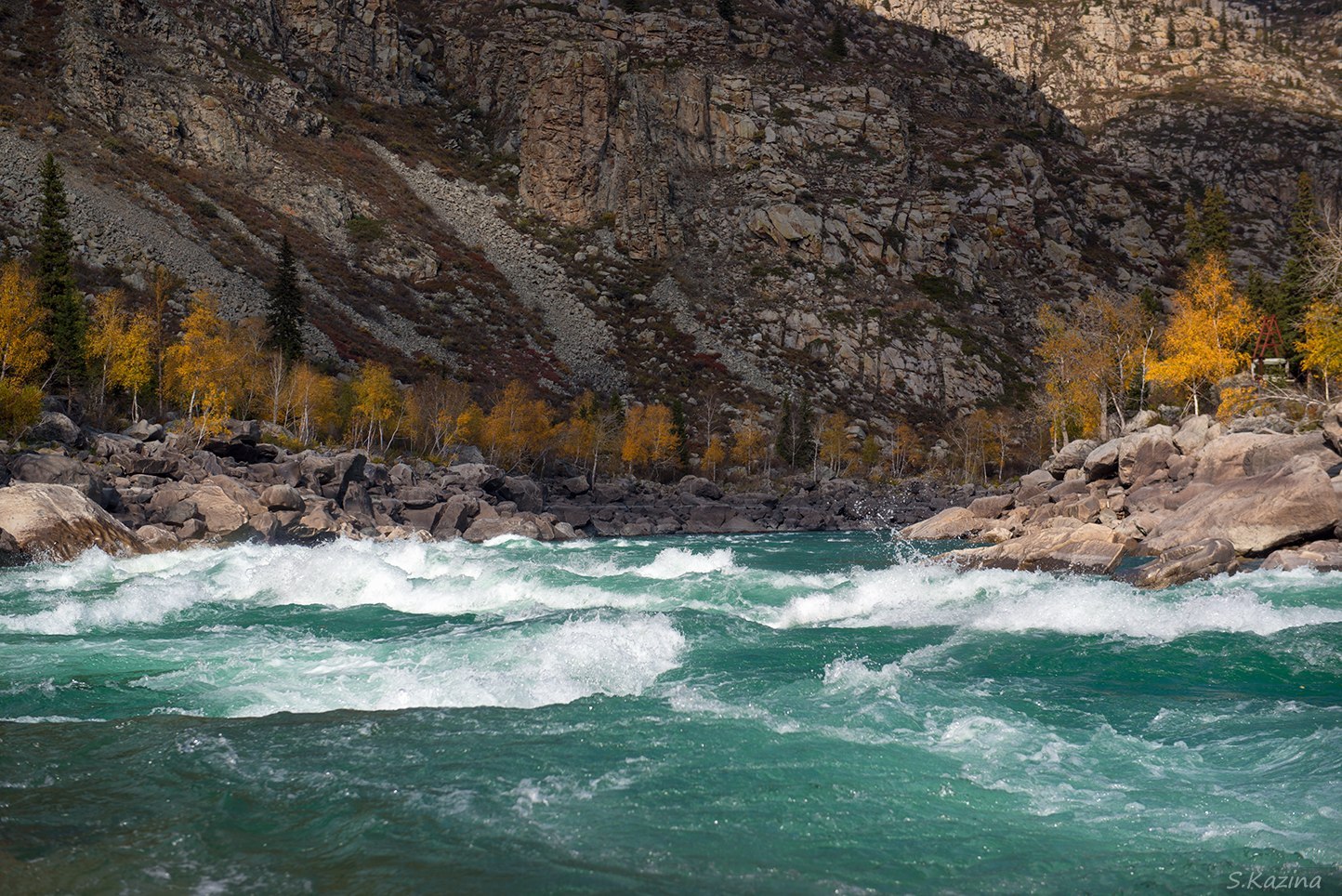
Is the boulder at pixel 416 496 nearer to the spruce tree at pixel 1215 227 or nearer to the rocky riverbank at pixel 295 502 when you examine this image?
the rocky riverbank at pixel 295 502

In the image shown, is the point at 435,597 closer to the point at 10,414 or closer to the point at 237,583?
the point at 237,583

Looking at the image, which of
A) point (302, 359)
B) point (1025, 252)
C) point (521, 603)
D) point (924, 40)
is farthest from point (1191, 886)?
point (924, 40)

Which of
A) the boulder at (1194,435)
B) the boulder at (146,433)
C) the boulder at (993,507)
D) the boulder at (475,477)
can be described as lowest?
the boulder at (475,477)

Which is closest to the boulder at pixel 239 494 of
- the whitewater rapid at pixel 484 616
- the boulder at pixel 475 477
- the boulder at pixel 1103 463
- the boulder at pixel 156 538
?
the boulder at pixel 156 538

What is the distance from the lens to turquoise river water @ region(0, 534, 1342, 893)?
6035mm

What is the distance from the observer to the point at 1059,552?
25062mm

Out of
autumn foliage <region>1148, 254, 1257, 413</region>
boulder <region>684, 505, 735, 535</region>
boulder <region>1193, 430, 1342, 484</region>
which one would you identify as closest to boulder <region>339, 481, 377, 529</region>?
boulder <region>684, 505, 735, 535</region>

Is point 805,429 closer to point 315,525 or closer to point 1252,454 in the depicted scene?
point 315,525

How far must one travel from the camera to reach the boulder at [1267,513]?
2144 centimetres

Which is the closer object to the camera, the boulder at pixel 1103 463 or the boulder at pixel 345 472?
the boulder at pixel 1103 463

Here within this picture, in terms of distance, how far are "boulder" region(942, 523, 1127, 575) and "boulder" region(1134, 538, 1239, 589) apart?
87.6 inches

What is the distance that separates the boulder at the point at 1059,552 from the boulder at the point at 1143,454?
9697mm

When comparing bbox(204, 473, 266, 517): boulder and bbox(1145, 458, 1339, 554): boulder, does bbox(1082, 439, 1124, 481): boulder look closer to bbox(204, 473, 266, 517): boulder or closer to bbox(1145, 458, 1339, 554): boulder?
bbox(1145, 458, 1339, 554): boulder

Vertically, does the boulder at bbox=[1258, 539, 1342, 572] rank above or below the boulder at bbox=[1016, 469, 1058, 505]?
above
